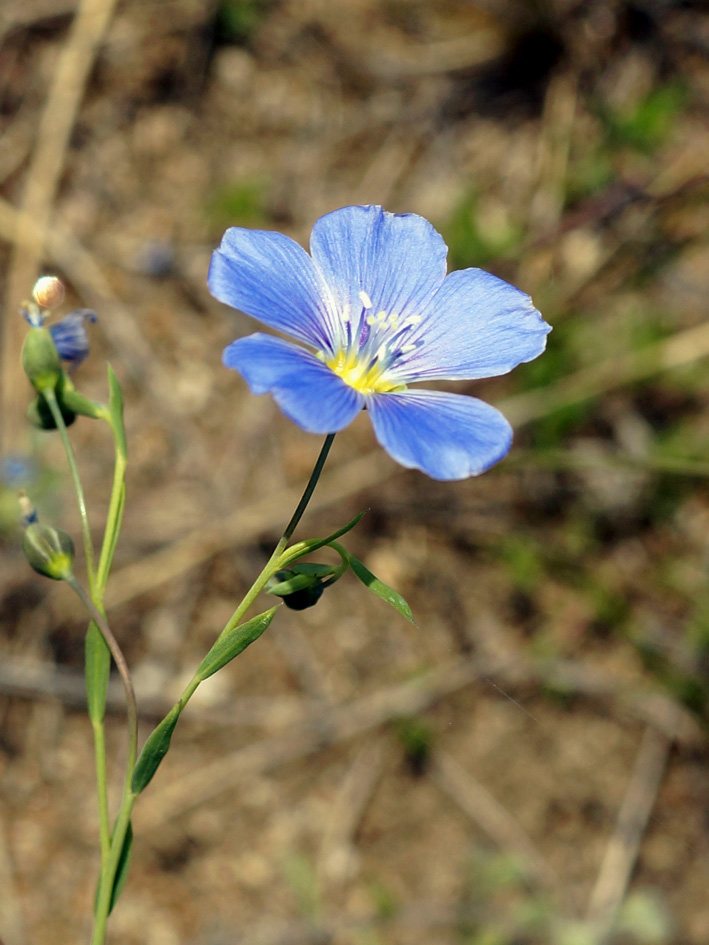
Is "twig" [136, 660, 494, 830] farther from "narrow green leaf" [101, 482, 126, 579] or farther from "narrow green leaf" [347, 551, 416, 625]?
"narrow green leaf" [347, 551, 416, 625]

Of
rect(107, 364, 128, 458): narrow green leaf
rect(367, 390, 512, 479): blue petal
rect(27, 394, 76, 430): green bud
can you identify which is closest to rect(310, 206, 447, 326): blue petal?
rect(367, 390, 512, 479): blue petal

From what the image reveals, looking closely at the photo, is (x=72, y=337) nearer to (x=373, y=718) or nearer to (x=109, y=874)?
(x=109, y=874)

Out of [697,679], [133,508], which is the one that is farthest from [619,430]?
[133,508]

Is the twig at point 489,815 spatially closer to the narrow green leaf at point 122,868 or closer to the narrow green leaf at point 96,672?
the narrow green leaf at point 122,868

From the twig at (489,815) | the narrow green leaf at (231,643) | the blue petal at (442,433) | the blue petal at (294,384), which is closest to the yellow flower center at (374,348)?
the blue petal at (442,433)

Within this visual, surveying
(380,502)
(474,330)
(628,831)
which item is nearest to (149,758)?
(474,330)

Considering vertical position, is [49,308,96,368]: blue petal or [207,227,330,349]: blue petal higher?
[207,227,330,349]: blue petal
